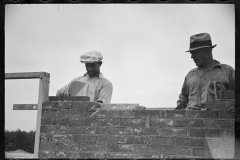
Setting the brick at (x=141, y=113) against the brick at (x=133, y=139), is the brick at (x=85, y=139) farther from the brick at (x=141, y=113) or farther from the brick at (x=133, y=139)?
the brick at (x=141, y=113)

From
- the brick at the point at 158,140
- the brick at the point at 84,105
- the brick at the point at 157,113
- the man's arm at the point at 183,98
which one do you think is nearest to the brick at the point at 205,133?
the brick at the point at 158,140

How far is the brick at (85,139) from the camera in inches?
220

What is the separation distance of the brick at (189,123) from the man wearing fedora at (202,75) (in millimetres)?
459

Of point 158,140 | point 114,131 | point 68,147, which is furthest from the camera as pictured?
point 68,147

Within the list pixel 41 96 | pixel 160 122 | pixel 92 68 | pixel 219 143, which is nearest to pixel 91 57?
pixel 92 68

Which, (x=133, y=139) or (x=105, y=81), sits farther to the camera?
(x=105, y=81)

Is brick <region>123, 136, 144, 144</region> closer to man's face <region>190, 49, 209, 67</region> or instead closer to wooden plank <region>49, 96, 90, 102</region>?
wooden plank <region>49, 96, 90, 102</region>

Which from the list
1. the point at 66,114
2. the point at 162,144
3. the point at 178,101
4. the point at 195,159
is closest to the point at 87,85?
the point at 66,114

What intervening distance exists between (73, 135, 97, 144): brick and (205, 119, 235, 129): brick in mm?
1777

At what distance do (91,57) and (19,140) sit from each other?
2.19 meters

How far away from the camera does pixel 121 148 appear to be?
544 centimetres

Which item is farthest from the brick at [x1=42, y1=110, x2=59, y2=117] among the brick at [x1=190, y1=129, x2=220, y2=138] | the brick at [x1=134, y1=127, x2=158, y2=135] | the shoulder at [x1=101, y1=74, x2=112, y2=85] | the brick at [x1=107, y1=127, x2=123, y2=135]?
the brick at [x1=190, y1=129, x2=220, y2=138]

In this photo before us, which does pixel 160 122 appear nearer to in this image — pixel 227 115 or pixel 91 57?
pixel 227 115

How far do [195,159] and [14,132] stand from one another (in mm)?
3164
